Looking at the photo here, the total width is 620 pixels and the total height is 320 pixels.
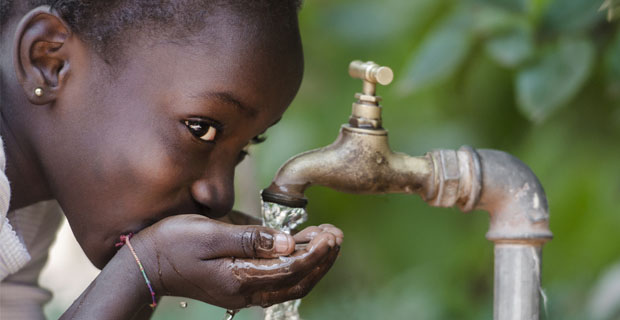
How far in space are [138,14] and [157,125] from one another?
0.48 ft

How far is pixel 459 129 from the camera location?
1.88 metres

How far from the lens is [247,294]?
1.00 metres

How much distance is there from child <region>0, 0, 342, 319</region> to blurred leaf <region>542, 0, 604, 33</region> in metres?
0.48

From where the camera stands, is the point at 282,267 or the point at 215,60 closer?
the point at 282,267

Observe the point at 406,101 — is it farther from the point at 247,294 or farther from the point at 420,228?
the point at 247,294

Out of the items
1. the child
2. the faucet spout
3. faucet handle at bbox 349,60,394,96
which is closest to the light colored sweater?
the child

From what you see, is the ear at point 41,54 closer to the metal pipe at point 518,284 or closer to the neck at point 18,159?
the neck at point 18,159

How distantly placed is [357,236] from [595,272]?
22.8 inches

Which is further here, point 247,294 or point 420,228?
point 420,228

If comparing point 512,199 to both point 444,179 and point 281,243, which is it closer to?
point 444,179

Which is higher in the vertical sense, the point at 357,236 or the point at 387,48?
the point at 387,48

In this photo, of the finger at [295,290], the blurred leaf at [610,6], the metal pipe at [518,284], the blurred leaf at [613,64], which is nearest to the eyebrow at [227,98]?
the finger at [295,290]

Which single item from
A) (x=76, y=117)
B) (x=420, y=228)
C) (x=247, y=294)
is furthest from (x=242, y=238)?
(x=420, y=228)

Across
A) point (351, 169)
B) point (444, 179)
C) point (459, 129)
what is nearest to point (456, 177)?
point (444, 179)
